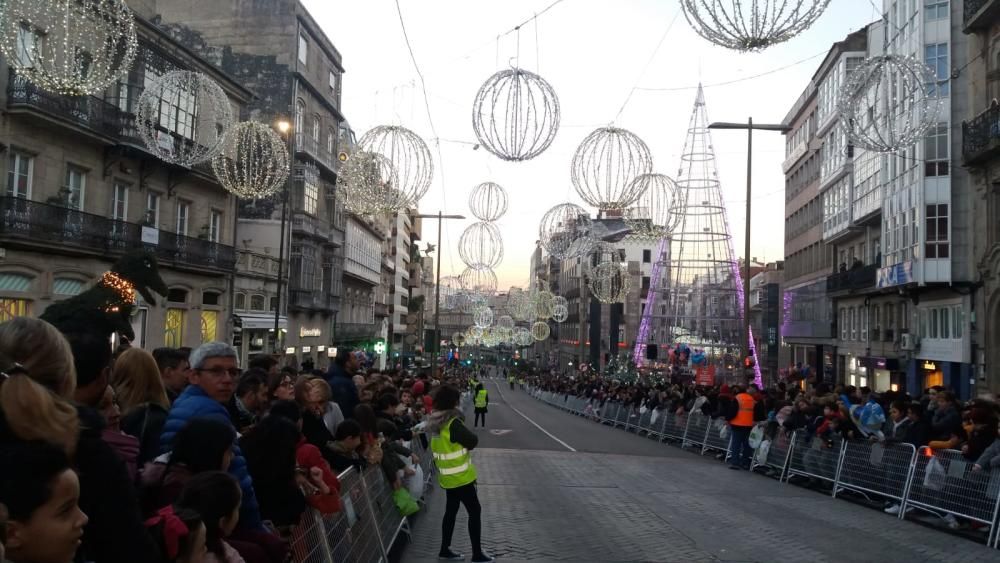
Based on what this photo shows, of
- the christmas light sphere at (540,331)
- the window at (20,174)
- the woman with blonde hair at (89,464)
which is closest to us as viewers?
the woman with blonde hair at (89,464)

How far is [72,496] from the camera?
267 centimetres

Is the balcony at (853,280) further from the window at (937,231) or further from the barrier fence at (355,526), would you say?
the barrier fence at (355,526)

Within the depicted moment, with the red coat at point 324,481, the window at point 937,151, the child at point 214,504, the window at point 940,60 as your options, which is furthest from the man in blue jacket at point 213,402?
the window at point 940,60

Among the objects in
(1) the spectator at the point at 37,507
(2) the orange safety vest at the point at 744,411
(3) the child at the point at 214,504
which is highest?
(1) the spectator at the point at 37,507

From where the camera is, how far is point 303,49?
42.7 metres

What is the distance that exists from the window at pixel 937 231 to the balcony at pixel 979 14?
19.5 ft

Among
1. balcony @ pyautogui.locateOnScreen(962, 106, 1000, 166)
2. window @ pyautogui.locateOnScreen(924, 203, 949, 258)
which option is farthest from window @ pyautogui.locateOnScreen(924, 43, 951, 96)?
window @ pyautogui.locateOnScreen(924, 203, 949, 258)

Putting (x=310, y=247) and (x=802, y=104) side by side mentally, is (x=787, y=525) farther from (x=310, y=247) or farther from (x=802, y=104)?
(x=802, y=104)

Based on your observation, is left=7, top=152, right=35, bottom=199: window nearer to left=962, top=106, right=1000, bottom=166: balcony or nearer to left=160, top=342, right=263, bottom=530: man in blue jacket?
left=160, top=342, right=263, bottom=530: man in blue jacket

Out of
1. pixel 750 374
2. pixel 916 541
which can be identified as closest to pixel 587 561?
pixel 916 541

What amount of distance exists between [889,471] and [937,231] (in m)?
19.5

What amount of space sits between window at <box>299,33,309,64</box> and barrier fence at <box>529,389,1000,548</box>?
3108 centimetres

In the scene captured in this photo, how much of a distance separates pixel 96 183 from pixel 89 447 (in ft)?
80.7

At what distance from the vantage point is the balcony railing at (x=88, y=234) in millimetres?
20906
